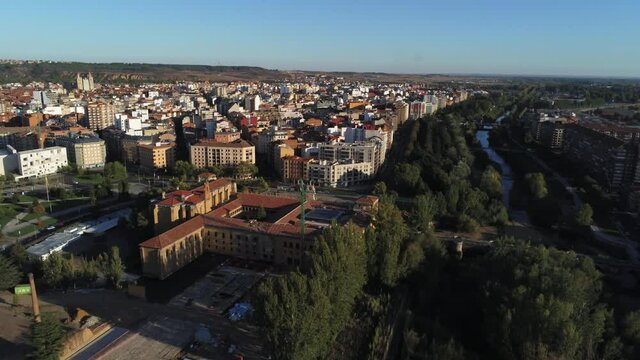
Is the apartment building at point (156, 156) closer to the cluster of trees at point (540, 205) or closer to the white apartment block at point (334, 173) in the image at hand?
the white apartment block at point (334, 173)

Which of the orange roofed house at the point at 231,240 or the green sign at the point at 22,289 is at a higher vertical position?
the orange roofed house at the point at 231,240

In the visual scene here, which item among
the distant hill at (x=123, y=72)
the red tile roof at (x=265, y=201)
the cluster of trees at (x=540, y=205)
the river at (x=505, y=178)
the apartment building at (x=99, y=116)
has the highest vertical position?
the distant hill at (x=123, y=72)

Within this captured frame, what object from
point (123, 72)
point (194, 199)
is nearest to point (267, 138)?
point (194, 199)

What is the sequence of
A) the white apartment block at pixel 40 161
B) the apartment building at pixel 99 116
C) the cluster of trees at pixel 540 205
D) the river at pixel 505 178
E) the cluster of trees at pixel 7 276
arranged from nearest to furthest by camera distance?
the cluster of trees at pixel 7 276
the cluster of trees at pixel 540 205
the river at pixel 505 178
the white apartment block at pixel 40 161
the apartment building at pixel 99 116

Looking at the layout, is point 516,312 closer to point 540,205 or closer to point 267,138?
point 540,205

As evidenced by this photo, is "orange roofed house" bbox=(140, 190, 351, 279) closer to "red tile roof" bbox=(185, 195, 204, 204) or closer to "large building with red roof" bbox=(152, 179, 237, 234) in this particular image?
"large building with red roof" bbox=(152, 179, 237, 234)

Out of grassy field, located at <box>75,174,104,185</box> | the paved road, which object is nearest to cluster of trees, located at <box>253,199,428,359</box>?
the paved road

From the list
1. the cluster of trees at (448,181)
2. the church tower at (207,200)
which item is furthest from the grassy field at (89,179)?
the cluster of trees at (448,181)
